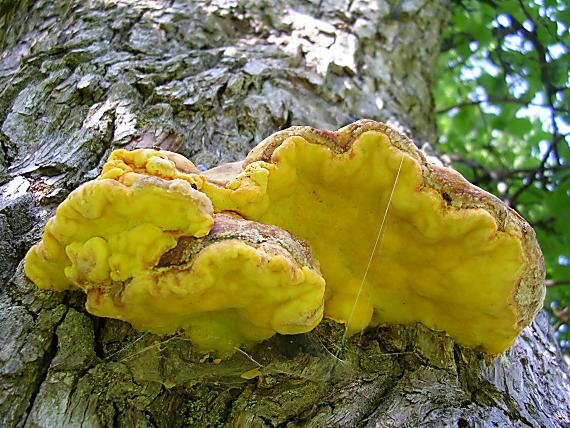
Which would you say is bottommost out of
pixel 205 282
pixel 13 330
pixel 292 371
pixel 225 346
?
pixel 292 371

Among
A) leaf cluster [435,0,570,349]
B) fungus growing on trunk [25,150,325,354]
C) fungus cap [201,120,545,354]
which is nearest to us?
fungus growing on trunk [25,150,325,354]

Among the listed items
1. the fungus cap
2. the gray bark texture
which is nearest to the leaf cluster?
the gray bark texture

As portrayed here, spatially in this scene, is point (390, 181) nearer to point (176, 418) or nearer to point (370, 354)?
point (370, 354)

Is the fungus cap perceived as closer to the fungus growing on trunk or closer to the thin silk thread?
the thin silk thread

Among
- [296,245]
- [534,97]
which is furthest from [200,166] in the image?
[534,97]

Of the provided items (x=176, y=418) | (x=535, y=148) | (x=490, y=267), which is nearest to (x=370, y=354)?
(x=490, y=267)

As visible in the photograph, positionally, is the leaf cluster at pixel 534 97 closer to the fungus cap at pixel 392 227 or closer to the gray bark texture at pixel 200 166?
the gray bark texture at pixel 200 166

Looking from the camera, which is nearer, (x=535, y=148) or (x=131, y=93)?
(x=131, y=93)
